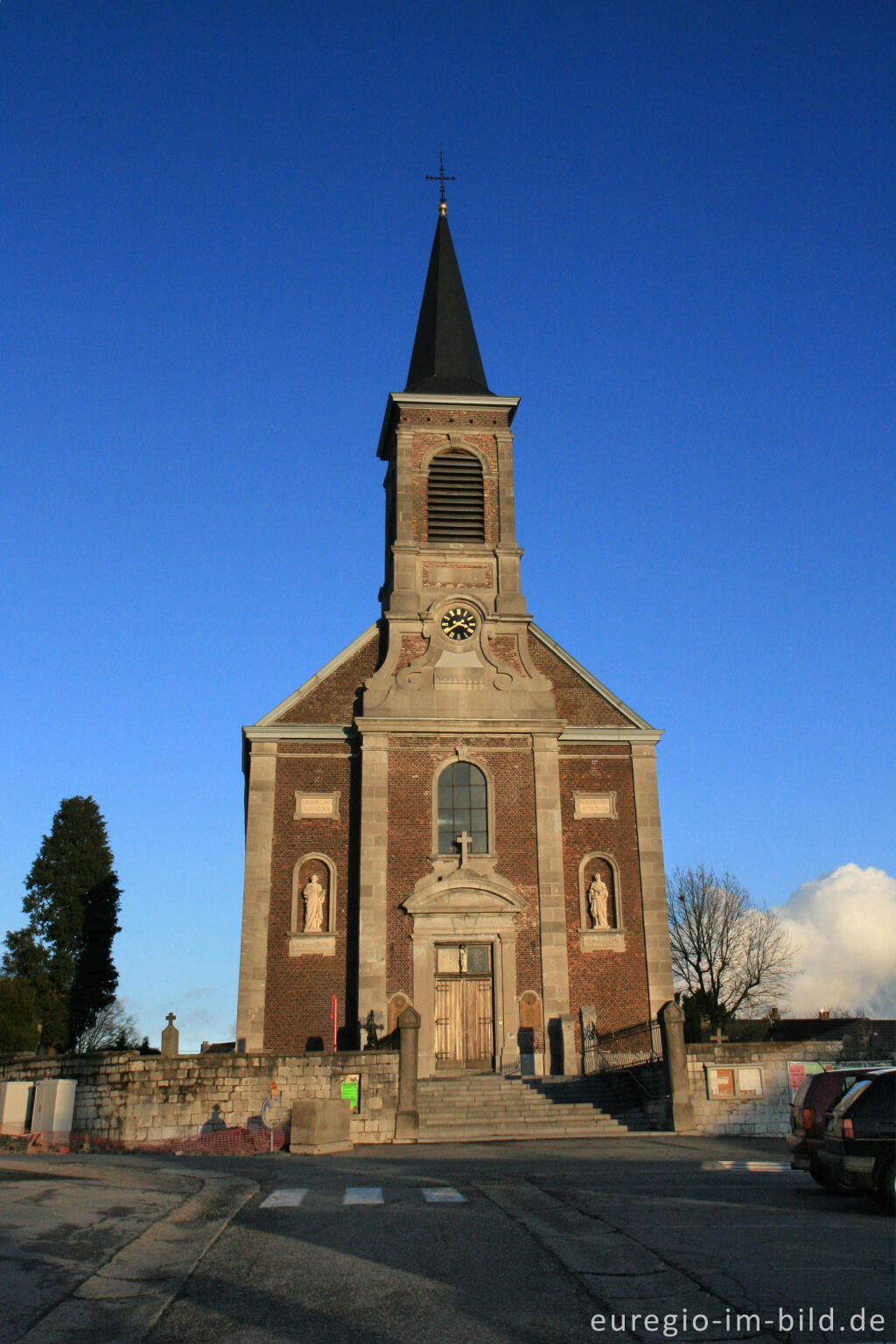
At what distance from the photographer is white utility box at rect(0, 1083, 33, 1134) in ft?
64.0

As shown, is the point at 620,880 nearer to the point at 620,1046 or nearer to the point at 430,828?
the point at 620,1046

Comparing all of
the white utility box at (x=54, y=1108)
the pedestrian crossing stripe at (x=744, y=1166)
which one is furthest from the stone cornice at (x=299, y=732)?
the pedestrian crossing stripe at (x=744, y=1166)

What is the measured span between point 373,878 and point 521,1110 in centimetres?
659

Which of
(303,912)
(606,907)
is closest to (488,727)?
(606,907)

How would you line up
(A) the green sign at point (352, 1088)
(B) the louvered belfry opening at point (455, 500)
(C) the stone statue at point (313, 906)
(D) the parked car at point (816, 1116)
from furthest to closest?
(B) the louvered belfry opening at point (455, 500), (C) the stone statue at point (313, 906), (A) the green sign at point (352, 1088), (D) the parked car at point (816, 1116)

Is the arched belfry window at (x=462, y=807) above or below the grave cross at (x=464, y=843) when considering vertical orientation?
above

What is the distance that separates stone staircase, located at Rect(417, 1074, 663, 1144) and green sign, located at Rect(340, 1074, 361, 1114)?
4.39 feet

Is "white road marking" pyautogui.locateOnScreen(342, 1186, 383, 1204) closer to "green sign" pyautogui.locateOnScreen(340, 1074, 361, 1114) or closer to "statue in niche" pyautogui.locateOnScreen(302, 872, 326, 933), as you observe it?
"green sign" pyautogui.locateOnScreen(340, 1074, 361, 1114)

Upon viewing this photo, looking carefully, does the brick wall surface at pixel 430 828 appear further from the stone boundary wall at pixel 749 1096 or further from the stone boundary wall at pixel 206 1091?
the stone boundary wall at pixel 749 1096

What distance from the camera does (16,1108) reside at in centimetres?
1964

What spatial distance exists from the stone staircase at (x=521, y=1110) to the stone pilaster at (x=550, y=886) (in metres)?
2.03

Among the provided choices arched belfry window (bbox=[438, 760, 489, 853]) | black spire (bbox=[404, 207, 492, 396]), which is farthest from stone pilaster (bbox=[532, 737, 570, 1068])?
black spire (bbox=[404, 207, 492, 396])

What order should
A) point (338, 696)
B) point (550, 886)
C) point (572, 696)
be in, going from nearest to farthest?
point (550, 886), point (338, 696), point (572, 696)

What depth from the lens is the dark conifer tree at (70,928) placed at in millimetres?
37312
